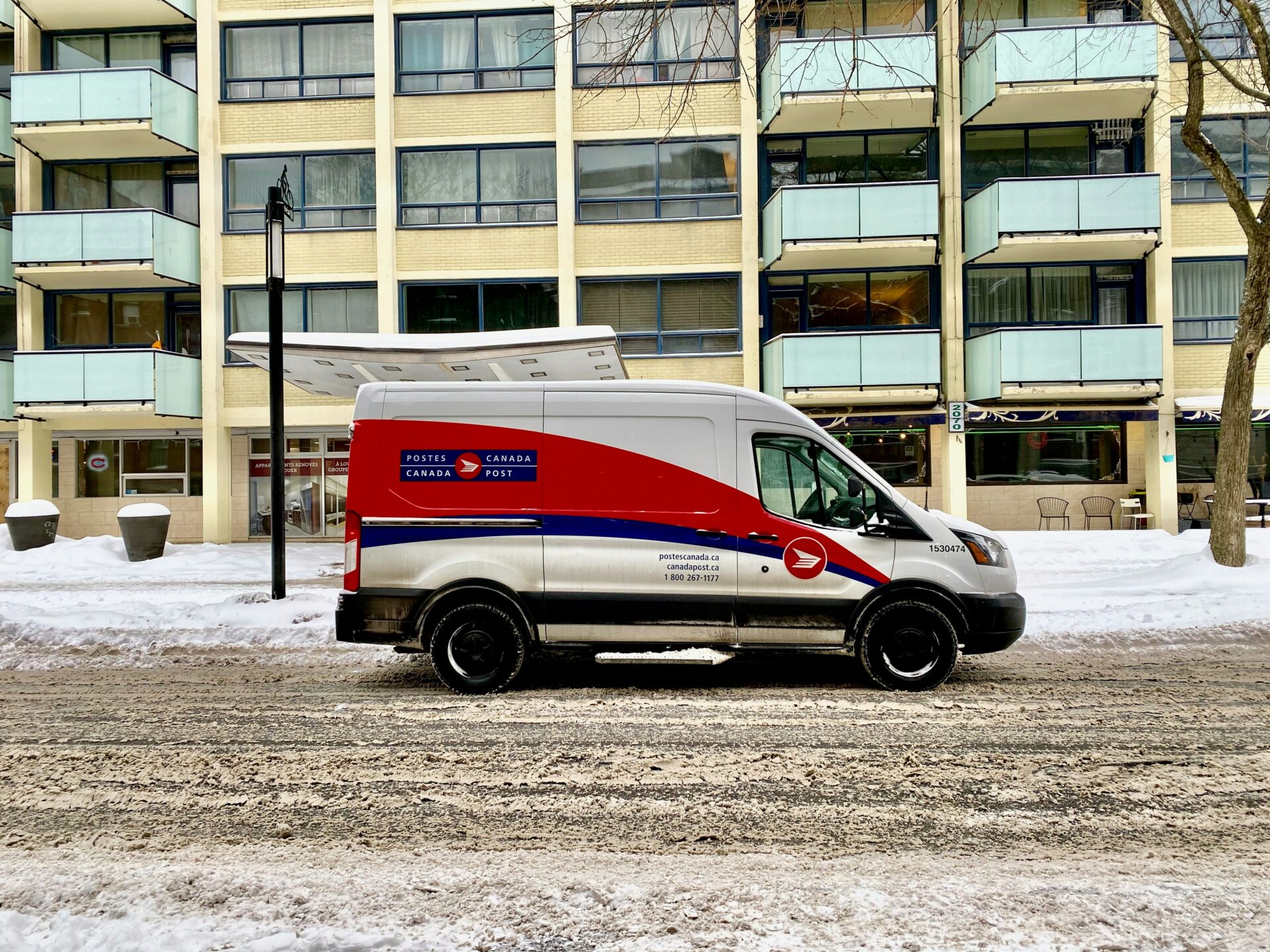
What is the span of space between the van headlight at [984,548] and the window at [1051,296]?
1402 centimetres

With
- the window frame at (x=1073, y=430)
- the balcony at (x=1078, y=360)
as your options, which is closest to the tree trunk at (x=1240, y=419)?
the balcony at (x=1078, y=360)

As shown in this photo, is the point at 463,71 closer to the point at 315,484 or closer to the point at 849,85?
the point at 849,85

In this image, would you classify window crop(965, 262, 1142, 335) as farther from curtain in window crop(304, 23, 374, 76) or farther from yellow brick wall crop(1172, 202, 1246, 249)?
curtain in window crop(304, 23, 374, 76)

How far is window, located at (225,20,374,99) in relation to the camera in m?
19.5

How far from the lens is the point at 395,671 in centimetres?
711

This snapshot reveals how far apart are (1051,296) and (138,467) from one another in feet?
72.9

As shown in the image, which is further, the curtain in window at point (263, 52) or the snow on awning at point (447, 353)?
the curtain in window at point (263, 52)

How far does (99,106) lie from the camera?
1859 centimetres

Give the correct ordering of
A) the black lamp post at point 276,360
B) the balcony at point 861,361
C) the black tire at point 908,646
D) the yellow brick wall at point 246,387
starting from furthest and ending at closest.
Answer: the yellow brick wall at point 246,387 → the balcony at point 861,361 → the black lamp post at point 276,360 → the black tire at point 908,646

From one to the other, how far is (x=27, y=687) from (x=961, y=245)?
18.6 meters

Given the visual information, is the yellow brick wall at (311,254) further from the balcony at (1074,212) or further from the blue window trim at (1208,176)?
the blue window trim at (1208,176)

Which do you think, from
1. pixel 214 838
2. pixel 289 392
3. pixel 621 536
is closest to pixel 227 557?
pixel 289 392

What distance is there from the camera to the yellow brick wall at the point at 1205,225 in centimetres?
1850

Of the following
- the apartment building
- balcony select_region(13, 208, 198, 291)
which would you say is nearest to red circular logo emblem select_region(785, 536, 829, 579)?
the apartment building
